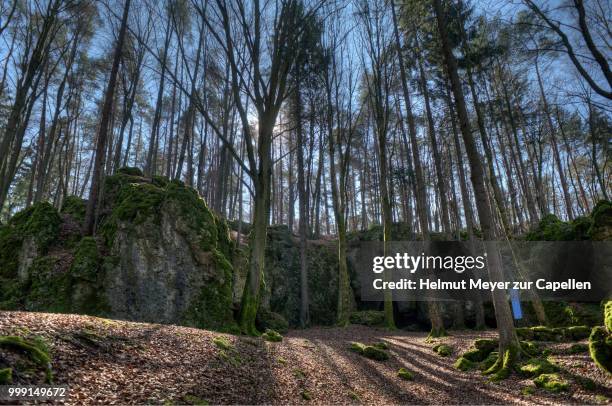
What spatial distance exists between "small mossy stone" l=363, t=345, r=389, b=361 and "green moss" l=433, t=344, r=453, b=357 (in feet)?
5.24

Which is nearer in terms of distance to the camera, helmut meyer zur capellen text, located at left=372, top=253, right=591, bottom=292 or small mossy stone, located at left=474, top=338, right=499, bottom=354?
small mossy stone, located at left=474, top=338, right=499, bottom=354

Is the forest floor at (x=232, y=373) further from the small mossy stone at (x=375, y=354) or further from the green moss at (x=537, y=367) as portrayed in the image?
the small mossy stone at (x=375, y=354)

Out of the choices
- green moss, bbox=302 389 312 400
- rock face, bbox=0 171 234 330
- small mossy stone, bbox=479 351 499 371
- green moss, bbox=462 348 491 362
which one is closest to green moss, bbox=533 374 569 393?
small mossy stone, bbox=479 351 499 371

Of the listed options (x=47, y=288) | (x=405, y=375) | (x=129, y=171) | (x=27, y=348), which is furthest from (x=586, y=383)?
(x=129, y=171)

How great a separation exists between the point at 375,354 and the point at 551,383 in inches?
141

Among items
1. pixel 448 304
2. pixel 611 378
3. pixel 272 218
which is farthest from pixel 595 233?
pixel 272 218

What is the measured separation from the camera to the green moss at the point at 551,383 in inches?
202

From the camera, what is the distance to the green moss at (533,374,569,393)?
5.13 meters

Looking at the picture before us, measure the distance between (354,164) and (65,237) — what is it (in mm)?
22245

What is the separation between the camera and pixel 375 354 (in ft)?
26.0

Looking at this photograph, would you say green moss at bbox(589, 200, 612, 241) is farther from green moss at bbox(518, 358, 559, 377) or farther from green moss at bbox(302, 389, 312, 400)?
green moss at bbox(302, 389, 312, 400)

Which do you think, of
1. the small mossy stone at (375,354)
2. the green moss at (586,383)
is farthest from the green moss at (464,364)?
the green moss at (586,383)

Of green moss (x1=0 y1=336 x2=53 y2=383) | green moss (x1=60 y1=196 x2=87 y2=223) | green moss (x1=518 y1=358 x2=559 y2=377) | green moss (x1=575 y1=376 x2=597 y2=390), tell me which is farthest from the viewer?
green moss (x1=60 y1=196 x2=87 y2=223)

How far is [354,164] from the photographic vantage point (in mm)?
29047
